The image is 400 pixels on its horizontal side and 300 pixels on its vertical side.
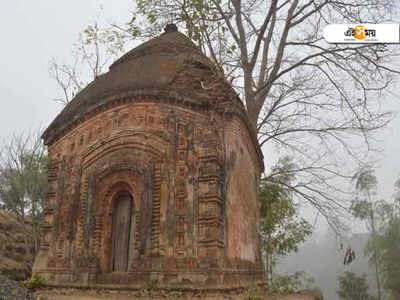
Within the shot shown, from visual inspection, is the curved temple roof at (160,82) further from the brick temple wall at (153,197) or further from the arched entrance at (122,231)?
the arched entrance at (122,231)

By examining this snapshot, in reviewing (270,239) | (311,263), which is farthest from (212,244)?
(311,263)

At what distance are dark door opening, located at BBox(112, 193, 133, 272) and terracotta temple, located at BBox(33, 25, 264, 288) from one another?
0.02m

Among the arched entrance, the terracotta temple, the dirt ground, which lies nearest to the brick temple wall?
the terracotta temple

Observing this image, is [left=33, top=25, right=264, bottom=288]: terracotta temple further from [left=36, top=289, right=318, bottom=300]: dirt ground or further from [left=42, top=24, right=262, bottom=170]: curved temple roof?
[left=36, top=289, right=318, bottom=300]: dirt ground

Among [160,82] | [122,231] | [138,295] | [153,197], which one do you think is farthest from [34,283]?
[160,82]

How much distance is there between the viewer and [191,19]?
8.91m

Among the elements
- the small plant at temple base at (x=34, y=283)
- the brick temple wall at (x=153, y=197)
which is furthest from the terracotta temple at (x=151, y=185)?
the small plant at temple base at (x=34, y=283)

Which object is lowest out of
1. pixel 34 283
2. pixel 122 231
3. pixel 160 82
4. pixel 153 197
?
pixel 34 283

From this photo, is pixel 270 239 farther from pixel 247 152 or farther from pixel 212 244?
pixel 212 244

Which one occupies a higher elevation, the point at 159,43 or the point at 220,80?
the point at 159,43

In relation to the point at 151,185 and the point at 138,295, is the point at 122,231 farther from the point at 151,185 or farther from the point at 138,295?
the point at 138,295

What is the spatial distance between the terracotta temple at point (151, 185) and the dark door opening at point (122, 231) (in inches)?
0.9

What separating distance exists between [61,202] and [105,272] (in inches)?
87.0

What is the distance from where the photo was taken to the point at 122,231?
26.7 ft
